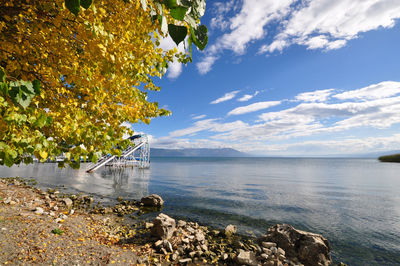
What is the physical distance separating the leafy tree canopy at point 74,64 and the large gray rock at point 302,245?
30.0 ft

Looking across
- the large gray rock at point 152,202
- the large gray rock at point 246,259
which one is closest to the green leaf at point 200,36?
the large gray rock at point 246,259

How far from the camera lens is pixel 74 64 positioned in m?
3.79

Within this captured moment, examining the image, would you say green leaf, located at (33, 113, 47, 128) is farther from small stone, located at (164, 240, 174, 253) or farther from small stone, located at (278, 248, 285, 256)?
small stone, located at (278, 248, 285, 256)

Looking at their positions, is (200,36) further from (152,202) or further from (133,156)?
(133,156)

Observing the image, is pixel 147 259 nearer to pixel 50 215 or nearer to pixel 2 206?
pixel 50 215

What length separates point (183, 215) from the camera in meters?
15.6

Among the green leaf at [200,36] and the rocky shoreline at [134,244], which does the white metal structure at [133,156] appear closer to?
the rocky shoreline at [134,244]

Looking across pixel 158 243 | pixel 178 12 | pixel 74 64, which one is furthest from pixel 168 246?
pixel 178 12

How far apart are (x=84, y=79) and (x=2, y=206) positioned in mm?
12339

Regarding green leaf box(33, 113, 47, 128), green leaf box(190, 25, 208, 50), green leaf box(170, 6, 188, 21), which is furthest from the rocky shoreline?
green leaf box(170, 6, 188, 21)

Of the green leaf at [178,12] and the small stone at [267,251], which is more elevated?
the green leaf at [178,12]

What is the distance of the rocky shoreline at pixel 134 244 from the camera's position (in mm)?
6816

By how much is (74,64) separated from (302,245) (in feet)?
36.8

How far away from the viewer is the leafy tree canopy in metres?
3.20
